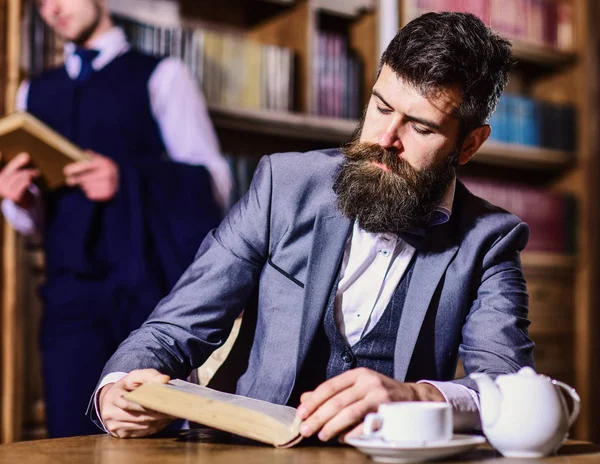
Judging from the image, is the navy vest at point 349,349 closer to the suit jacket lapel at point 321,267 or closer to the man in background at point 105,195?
the suit jacket lapel at point 321,267

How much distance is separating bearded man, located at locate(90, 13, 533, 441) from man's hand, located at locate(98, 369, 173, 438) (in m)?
0.16

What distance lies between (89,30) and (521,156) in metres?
1.97

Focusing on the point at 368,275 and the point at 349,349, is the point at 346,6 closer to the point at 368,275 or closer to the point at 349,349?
the point at 368,275

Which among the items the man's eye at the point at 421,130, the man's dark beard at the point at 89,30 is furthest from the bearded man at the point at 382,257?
the man's dark beard at the point at 89,30

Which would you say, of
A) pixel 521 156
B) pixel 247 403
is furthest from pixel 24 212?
pixel 521 156

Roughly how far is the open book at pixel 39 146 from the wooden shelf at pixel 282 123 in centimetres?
66

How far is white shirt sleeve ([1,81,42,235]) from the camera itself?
2.13 meters

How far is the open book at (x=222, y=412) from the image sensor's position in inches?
35.6

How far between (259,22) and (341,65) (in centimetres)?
37

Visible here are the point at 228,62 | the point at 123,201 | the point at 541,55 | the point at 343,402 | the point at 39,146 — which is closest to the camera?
the point at 343,402

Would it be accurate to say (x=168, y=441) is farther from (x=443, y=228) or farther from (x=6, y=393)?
(x=6, y=393)

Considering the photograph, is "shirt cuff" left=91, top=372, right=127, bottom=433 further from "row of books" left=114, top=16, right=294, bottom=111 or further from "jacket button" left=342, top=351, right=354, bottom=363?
"row of books" left=114, top=16, right=294, bottom=111

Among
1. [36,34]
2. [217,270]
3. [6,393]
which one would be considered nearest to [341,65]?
[36,34]

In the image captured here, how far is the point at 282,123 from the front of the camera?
276 cm
